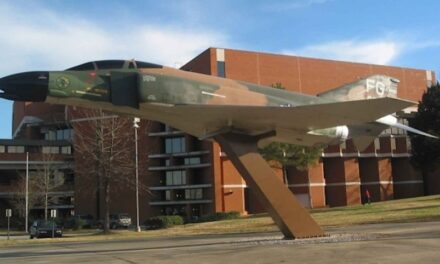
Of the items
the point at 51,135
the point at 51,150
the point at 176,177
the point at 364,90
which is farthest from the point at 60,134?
the point at 364,90

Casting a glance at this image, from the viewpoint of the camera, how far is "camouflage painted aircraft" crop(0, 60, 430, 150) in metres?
16.6

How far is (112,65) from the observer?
17719 millimetres

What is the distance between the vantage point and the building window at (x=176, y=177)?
221ft

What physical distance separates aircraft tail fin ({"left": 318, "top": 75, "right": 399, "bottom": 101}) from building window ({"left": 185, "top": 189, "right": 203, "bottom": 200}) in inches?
→ 1734

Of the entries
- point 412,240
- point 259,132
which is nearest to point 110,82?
point 259,132

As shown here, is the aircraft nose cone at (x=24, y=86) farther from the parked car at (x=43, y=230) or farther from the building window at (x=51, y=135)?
the building window at (x=51, y=135)

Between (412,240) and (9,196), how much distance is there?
213 ft

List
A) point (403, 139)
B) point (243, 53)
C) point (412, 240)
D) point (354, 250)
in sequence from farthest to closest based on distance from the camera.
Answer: point (403, 139) → point (243, 53) → point (412, 240) → point (354, 250)

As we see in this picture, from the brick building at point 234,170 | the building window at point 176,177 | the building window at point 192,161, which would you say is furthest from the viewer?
the building window at point 176,177

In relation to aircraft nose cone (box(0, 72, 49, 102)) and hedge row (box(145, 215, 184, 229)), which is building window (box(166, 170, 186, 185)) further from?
aircraft nose cone (box(0, 72, 49, 102))

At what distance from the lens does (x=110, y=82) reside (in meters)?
17.3

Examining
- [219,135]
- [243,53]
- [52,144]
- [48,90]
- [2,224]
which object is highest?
[243,53]

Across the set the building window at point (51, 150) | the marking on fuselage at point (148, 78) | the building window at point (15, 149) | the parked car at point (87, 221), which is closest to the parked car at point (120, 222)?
the parked car at point (87, 221)

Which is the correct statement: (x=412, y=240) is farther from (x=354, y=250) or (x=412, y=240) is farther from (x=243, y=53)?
(x=243, y=53)
